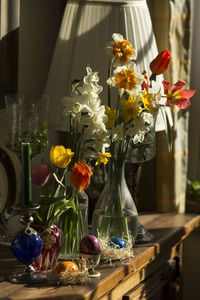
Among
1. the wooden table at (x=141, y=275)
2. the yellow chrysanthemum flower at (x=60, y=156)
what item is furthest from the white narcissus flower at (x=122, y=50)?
the wooden table at (x=141, y=275)

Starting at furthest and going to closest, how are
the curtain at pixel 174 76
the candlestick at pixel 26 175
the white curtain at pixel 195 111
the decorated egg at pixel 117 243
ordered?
the white curtain at pixel 195 111 < the curtain at pixel 174 76 < the decorated egg at pixel 117 243 < the candlestick at pixel 26 175

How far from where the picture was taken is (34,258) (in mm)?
1222

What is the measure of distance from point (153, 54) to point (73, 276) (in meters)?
0.69

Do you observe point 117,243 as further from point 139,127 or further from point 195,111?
point 195,111

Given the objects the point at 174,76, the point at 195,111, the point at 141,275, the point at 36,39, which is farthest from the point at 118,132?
the point at 195,111

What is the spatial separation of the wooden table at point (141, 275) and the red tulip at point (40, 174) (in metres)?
0.18

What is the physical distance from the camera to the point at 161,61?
54.4 inches

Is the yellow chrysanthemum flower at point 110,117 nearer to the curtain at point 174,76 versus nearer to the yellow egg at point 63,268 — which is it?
the yellow egg at point 63,268

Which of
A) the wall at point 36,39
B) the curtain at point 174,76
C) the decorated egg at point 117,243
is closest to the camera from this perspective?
the decorated egg at point 117,243

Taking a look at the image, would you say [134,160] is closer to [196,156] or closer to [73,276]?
[73,276]

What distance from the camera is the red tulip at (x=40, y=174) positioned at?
1408mm

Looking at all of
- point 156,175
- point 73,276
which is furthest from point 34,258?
point 156,175

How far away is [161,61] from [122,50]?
102 millimetres

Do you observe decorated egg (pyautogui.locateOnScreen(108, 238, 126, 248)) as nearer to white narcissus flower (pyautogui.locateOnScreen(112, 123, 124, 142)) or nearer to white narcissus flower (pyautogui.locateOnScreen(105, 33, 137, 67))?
white narcissus flower (pyautogui.locateOnScreen(112, 123, 124, 142))
